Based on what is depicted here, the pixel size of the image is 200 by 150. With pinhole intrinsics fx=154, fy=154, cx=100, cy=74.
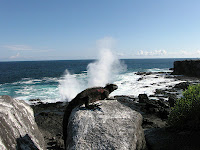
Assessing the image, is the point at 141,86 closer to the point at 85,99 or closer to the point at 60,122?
the point at 60,122

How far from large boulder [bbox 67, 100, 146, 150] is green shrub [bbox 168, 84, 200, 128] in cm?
487

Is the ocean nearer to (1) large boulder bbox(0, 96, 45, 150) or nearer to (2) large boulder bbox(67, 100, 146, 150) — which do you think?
(1) large boulder bbox(0, 96, 45, 150)

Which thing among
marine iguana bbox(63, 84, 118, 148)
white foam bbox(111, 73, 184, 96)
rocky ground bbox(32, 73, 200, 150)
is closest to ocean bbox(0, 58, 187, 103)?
white foam bbox(111, 73, 184, 96)

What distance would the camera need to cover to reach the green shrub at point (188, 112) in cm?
821

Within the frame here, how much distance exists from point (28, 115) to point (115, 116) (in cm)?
380

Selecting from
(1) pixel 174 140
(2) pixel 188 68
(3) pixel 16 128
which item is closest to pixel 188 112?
(1) pixel 174 140

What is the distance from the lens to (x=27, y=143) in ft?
17.4

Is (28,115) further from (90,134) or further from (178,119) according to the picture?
(178,119)

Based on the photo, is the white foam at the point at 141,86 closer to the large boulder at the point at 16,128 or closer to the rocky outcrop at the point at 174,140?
the rocky outcrop at the point at 174,140

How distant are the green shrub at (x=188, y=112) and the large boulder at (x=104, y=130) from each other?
4868 mm

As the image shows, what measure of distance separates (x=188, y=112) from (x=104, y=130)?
6.31 meters

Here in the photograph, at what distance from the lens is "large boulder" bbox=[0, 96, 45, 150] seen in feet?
15.7

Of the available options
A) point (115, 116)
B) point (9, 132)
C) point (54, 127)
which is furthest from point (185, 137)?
point (54, 127)

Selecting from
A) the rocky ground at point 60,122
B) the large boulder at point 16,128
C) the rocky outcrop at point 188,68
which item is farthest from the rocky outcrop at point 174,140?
the rocky outcrop at point 188,68
